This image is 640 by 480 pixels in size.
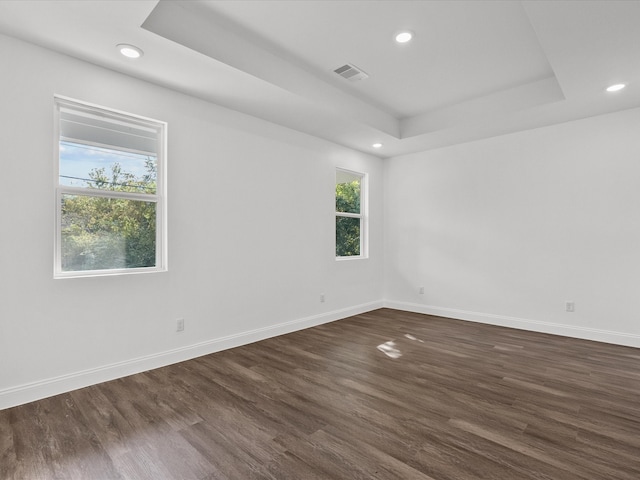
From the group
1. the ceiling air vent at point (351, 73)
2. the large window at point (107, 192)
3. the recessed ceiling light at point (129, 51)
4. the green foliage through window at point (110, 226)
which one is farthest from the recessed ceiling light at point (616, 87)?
the green foliage through window at point (110, 226)

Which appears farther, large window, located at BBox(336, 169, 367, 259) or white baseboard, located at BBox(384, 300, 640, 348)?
large window, located at BBox(336, 169, 367, 259)

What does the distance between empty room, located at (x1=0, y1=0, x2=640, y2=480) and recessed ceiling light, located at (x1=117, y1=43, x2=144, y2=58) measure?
0.03m

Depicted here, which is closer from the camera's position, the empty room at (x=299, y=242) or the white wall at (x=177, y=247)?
the empty room at (x=299, y=242)

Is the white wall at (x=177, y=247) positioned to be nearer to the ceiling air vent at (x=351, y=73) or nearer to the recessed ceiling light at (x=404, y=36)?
the ceiling air vent at (x=351, y=73)

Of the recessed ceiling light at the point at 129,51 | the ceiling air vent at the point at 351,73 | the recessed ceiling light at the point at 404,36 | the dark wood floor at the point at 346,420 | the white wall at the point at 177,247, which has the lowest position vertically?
the dark wood floor at the point at 346,420

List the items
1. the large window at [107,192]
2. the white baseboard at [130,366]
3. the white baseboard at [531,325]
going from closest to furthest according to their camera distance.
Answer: the white baseboard at [130,366] → the large window at [107,192] → the white baseboard at [531,325]

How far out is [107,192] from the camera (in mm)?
2904

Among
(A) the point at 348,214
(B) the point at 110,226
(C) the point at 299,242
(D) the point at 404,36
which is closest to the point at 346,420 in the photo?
(B) the point at 110,226

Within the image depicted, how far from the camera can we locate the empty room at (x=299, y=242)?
→ 2.02 metres

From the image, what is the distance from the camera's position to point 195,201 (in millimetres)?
3414

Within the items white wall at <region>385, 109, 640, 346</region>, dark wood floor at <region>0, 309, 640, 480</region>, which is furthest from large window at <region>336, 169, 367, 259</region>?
dark wood floor at <region>0, 309, 640, 480</region>

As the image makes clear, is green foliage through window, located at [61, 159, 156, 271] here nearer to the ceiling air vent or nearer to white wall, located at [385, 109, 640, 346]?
the ceiling air vent

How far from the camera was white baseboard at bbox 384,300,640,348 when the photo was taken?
385 cm

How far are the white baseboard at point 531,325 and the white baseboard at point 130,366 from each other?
2.01m
